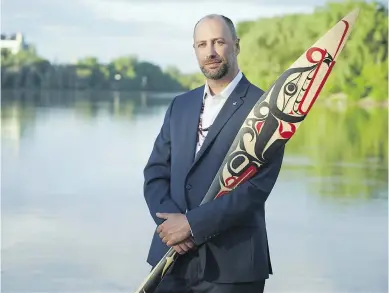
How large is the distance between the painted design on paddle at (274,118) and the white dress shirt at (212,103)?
0.07 meters

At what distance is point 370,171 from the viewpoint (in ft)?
33.4

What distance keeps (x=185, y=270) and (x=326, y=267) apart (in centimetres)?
313

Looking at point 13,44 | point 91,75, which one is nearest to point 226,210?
A: point 13,44

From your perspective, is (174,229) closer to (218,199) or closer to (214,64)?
(218,199)

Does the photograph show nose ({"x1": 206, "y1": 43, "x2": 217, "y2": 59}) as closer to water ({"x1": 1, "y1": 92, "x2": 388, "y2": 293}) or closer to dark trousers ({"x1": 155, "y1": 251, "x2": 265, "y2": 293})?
dark trousers ({"x1": 155, "y1": 251, "x2": 265, "y2": 293})

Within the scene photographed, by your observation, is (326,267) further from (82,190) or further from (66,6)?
(66,6)

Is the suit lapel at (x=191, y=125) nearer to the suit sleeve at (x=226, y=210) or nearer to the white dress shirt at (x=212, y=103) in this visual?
the white dress shirt at (x=212, y=103)

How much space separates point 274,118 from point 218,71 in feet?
0.50

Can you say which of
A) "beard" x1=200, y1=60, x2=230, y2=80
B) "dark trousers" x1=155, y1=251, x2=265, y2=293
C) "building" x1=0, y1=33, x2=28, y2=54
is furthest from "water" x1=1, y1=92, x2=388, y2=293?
"building" x1=0, y1=33, x2=28, y2=54

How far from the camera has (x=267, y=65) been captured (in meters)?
25.8

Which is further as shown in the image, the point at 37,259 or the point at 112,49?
the point at 112,49

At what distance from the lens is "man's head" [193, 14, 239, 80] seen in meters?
1.89

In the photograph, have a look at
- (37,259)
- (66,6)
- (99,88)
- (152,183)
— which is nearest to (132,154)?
(37,259)

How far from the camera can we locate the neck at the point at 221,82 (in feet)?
6.33
